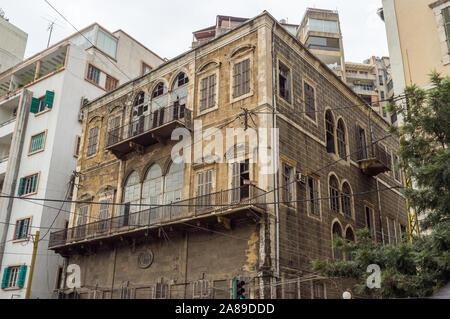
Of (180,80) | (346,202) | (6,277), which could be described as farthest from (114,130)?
(346,202)

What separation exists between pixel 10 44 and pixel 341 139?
33.0 metres

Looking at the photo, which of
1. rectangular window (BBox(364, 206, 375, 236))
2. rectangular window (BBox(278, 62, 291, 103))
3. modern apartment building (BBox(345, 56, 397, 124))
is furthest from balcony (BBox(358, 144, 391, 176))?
modern apartment building (BBox(345, 56, 397, 124))

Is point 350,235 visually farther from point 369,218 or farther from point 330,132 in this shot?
point 330,132

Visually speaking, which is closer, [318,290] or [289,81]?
[318,290]

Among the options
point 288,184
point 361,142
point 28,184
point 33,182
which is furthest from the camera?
point 28,184

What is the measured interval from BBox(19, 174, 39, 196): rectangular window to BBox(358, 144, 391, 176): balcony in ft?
64.0

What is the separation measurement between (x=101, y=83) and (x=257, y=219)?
2081 centimetres

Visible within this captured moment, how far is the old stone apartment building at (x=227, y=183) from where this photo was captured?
17297mm

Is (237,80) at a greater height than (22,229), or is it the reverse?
(237,80)

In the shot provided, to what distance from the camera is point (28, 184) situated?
29.2 m

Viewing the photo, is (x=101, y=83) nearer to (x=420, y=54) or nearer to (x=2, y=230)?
(x=2, y=230)

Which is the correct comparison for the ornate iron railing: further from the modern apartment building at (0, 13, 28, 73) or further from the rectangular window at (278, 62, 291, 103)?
the modern apartment building at (0, 13, 28, 73)

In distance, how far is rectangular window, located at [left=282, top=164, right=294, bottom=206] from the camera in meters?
18.1
